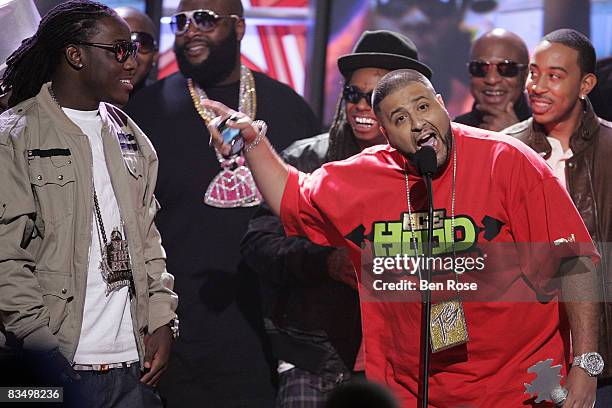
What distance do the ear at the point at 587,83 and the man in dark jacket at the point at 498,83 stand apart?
69 cm

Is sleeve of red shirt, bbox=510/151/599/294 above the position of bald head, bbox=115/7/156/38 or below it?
below

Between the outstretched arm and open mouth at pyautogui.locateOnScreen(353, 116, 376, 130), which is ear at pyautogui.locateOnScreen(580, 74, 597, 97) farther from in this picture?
the outstretched arm

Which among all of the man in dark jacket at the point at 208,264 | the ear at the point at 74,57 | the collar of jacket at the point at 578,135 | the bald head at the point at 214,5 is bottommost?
the man in dark jacket at the point at 208,264

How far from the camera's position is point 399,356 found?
4109 millimetres

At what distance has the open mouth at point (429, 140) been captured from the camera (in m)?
3.97

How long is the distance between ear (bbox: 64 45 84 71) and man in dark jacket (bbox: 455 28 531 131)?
2394mm

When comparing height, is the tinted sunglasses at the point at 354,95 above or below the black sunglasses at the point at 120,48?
below

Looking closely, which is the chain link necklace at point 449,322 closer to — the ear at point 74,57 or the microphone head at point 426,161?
the microphone head at point 426,161

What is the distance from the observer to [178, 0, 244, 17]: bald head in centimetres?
546

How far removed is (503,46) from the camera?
577 centimetres

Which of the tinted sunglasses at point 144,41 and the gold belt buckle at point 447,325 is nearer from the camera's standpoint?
the gold belt buckle at point 447,325

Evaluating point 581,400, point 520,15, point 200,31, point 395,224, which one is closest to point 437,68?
point 520,15

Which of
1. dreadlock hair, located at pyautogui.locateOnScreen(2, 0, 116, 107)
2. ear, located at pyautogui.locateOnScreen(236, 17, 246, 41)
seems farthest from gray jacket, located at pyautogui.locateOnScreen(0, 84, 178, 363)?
ear, located at pyautogui.locateOnScreen(236, 17, 246, 41)

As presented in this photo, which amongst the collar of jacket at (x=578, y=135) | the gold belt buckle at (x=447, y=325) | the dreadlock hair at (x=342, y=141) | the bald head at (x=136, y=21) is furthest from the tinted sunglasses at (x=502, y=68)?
the gold belt buckle at (x=447, y=325)
